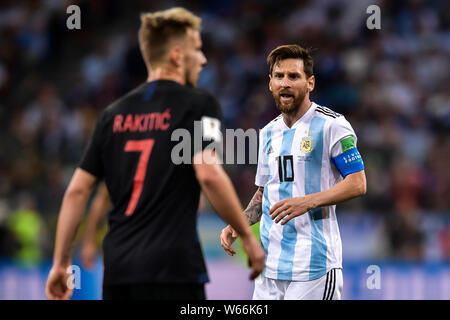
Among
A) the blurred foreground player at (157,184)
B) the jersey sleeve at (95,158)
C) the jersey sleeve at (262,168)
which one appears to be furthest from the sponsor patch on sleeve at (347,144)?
the jersey sleeve at (95,158)

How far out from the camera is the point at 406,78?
12.8 metres

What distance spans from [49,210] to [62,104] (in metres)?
2.85

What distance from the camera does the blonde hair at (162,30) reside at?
377cm

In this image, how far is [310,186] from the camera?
477 centimetres

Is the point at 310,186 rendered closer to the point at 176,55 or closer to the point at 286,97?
the point at 286,97

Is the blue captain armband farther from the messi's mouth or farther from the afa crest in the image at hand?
the messi's mouth

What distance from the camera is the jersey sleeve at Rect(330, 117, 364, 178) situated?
15.3 feet

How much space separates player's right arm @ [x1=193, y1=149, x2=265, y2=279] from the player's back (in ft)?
0.39

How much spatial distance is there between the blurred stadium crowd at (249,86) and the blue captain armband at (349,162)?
18.7 ft

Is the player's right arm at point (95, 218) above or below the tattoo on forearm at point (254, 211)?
below

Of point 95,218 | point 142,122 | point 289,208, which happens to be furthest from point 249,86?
point 142,122

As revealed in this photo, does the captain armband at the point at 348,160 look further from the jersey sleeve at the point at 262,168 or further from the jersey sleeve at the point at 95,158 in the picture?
the jersey sleeve at the point at 95,158

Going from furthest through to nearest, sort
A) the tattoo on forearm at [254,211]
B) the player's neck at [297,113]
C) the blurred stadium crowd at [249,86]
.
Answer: the blurred stadium crowd at [249,86], the tattoo on forearm at [254,211], the player's neck at [297,113]
